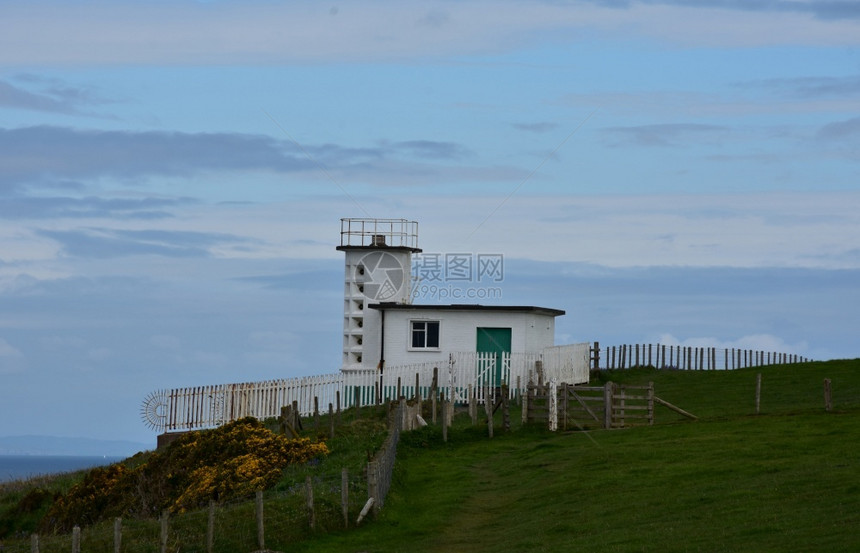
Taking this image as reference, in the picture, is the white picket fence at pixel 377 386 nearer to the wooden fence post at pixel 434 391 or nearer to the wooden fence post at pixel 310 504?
the wooden fence post at pixel 434 391

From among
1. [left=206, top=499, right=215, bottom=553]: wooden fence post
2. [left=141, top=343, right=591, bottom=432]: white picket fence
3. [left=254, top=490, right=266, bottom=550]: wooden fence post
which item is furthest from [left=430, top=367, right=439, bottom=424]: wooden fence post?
[left=206, top=499, right=215, bottom=553]: wooden fence post

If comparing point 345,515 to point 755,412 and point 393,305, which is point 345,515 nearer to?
point 755,412

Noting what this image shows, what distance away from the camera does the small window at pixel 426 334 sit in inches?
1655

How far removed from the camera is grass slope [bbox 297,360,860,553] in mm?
17422

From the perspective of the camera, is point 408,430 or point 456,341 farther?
point 456,341

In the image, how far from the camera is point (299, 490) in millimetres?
21938

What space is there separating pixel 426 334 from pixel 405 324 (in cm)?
92

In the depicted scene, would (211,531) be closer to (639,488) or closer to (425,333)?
(639,488)

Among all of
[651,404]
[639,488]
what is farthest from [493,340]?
[639,488]

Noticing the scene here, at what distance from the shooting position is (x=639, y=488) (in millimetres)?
22031

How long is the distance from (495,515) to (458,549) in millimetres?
3186

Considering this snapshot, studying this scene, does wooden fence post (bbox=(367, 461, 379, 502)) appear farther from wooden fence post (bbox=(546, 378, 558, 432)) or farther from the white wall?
the white wall

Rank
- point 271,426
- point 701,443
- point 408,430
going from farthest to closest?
point 271,426, point 408,430, point 701,443

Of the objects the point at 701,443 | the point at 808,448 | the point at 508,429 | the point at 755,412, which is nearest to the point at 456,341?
the point at 508,429
